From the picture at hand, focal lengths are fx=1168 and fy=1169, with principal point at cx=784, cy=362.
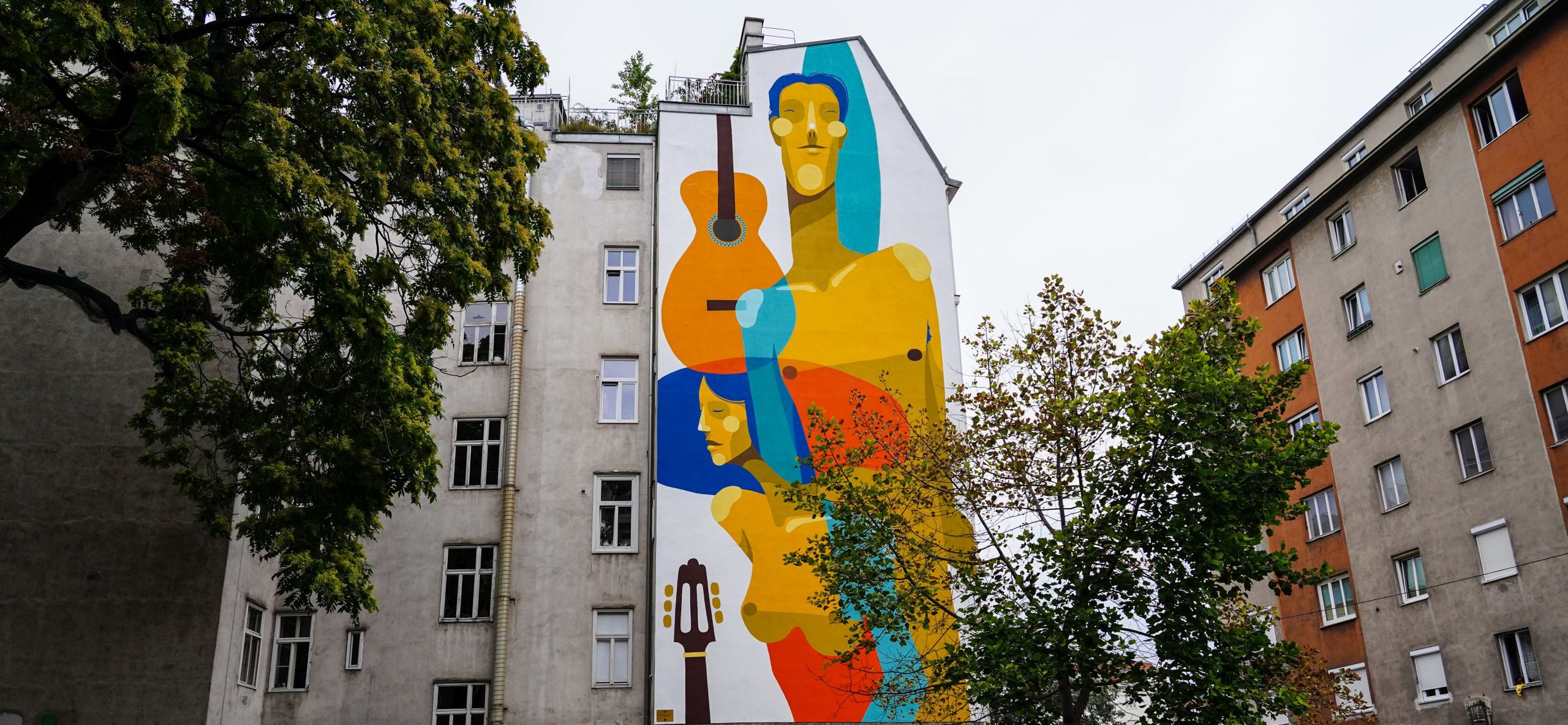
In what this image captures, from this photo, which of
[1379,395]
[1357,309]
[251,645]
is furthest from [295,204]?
[1357,309]

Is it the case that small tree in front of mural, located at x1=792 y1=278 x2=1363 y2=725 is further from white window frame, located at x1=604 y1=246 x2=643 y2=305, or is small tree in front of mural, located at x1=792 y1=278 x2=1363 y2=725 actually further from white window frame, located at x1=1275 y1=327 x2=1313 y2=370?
white window frame, located at x1=1275 y1=327 x2=1313 y2=370

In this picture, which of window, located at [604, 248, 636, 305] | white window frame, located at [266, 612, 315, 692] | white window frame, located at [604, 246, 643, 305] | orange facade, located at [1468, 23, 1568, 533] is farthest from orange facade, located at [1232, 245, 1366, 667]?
white window frame, located at [266, 612, 315, 692]

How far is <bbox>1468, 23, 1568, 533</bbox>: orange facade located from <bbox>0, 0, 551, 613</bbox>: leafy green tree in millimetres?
23938

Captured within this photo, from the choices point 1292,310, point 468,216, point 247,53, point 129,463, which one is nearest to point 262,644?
point 129,463

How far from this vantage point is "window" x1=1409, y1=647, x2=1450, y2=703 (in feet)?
100

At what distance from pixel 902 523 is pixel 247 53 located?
1271cm

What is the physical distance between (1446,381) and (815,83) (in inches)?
756

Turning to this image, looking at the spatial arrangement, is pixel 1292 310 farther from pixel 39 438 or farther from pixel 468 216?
pixel 39 438

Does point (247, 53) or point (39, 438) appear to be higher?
point (247, 53)

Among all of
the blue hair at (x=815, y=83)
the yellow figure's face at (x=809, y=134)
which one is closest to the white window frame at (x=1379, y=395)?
the yellow figure's face at (x=809, y=134)

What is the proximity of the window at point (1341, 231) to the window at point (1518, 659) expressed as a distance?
12.8 m

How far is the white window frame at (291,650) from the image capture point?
88.3 ft

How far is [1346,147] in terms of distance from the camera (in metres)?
38.1

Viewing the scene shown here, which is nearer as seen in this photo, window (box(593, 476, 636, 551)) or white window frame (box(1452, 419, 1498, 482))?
window (box(593, 476, 636, 551))
